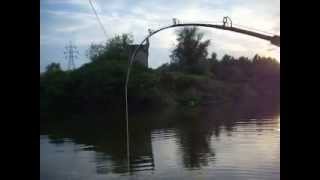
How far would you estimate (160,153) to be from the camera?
279 inches

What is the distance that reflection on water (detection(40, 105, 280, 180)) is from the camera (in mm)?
5867

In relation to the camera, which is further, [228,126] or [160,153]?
[228,126]

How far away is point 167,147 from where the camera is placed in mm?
7688

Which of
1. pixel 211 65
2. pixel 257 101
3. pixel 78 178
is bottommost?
pixel 78 178

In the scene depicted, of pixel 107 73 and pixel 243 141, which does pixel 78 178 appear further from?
pixel 243 141

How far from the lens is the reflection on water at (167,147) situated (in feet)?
19.2

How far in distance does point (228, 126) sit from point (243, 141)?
71.0 inches

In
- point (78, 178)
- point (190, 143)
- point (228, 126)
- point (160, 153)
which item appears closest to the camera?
point (78, 178)

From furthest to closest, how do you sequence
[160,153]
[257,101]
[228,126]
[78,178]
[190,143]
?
[228,126] < [257,101] < [190,143] < [160,153] < [78,178]
